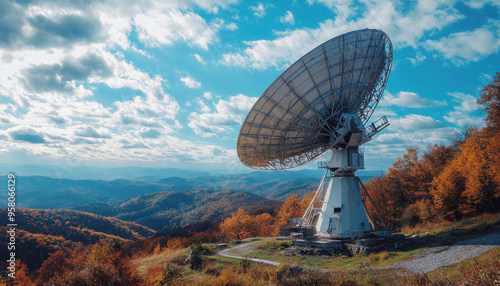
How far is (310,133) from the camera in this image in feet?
74.6

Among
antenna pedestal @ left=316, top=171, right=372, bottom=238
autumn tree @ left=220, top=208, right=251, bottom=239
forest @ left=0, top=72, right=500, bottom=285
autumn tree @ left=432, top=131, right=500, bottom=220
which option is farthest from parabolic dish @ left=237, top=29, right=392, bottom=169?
autumn tree @ left=220, top=208, right=251, bottom=239

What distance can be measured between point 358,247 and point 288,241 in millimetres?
8386

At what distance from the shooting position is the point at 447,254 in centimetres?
1525

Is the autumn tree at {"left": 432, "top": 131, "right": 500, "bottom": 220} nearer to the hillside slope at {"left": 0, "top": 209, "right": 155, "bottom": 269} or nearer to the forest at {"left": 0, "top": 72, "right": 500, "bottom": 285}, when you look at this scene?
the forest at {"left": 0, "top": 72, "right": 500, "bottom": 285}

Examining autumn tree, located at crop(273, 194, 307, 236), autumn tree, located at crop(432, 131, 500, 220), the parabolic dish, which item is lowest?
autumn tree, located at crop(273, 194, 307, 236)

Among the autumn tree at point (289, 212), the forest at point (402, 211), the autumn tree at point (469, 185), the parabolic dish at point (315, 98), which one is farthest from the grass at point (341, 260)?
the autumn tree at point (289, 212)

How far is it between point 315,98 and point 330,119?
3143mm

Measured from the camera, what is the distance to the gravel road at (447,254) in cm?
1374

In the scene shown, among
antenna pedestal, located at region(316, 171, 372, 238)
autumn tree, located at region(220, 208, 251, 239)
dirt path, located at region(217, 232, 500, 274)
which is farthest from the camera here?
autumn tree, located at region(220, 208, 251, 239)

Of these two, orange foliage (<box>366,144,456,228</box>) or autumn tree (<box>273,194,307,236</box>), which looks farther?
autumn tree (<box>273,194,307,236</box>)

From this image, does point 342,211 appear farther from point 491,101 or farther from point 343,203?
point 491,101

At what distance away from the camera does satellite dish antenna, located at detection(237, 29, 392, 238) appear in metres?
19.6

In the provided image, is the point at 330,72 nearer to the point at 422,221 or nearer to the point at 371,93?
the point at 371,93

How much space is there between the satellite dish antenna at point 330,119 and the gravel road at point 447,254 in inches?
259
